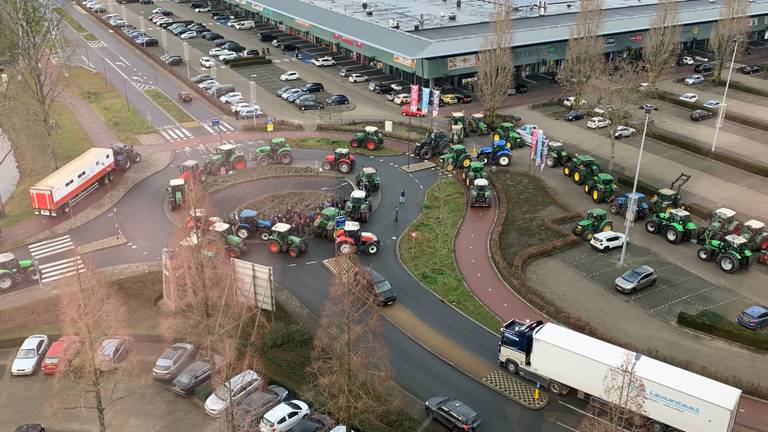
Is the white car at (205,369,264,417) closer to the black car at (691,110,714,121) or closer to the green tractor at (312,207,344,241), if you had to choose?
the green tractor at (312,207,344,241)

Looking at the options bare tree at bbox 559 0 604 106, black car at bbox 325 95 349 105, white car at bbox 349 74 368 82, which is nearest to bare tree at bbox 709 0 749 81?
bare tree at bbox 559 0 604 106

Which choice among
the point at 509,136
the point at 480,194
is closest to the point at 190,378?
the point at 480,194

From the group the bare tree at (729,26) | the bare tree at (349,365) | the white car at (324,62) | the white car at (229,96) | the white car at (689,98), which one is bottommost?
the white car at (229,96)

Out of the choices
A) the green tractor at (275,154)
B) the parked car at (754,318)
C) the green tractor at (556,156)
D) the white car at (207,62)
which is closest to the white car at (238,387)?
the parked car at (754,318)

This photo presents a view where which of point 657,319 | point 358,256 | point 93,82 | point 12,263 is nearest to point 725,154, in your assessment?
point 657,319

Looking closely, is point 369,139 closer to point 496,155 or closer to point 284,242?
point 496,155

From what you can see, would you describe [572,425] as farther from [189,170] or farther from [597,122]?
[597,122]

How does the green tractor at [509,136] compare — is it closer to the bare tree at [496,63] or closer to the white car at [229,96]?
the bare tree at [496,63]
